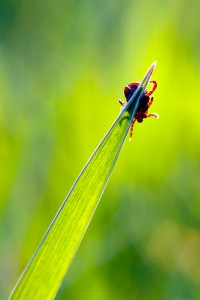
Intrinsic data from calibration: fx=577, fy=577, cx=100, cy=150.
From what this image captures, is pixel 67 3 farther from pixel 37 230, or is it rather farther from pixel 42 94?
pixel 37 230

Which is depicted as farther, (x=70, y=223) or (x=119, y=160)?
(x=119, y=160)

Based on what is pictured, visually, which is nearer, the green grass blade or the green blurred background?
the green grass blade

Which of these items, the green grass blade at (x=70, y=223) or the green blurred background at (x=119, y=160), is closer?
the green grass blade at (x=70, y=223)

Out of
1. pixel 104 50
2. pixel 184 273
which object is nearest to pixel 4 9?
pixel 104 50
